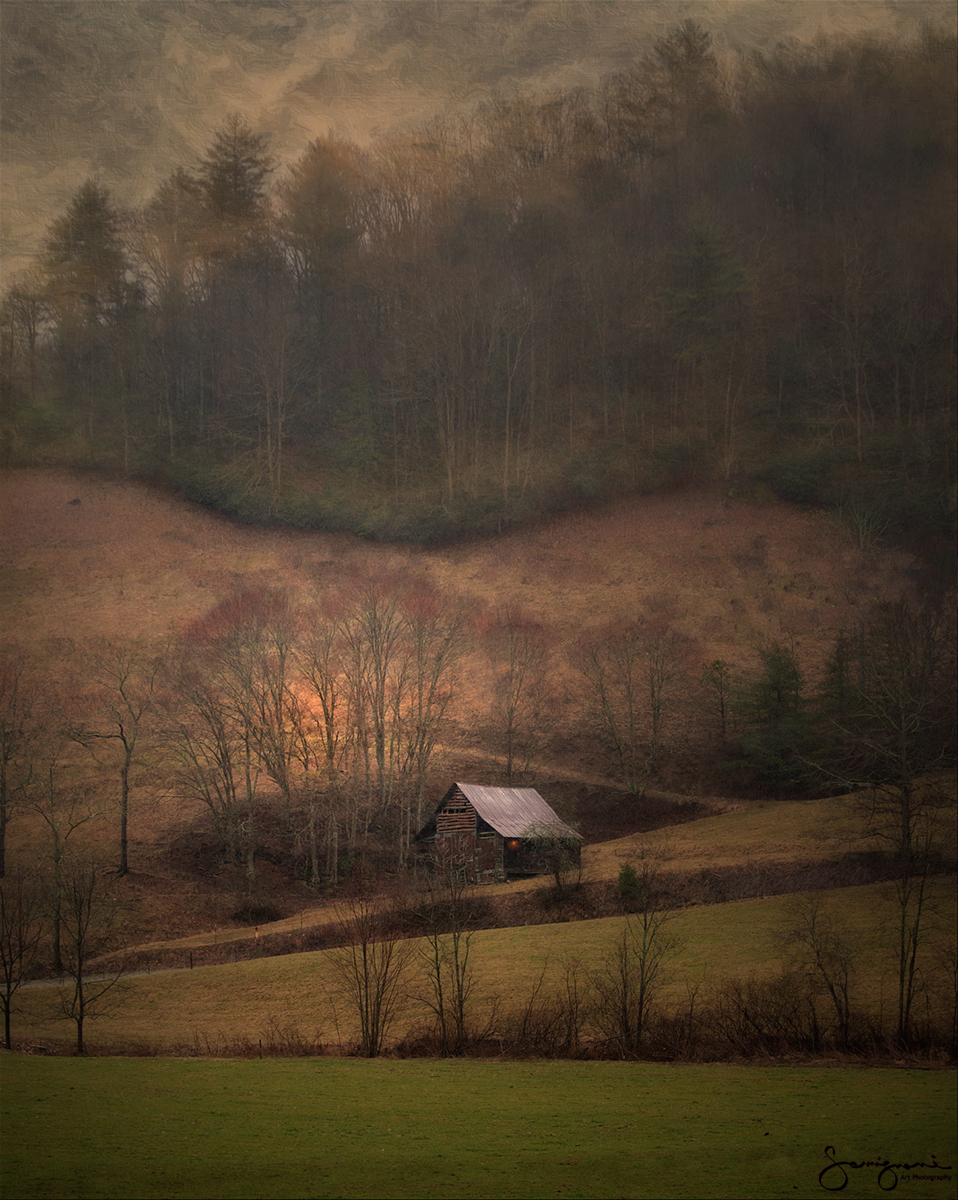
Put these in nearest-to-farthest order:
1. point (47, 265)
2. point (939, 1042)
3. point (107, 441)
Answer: point (939, 1042)
point (47, 265)
point (107, 441)

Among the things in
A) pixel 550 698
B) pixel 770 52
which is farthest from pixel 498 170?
pixel 550 698

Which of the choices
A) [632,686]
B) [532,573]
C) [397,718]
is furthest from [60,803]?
[532,573]

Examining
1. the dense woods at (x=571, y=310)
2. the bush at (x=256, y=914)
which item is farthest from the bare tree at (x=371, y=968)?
the dense woods at (x=571, y=310)

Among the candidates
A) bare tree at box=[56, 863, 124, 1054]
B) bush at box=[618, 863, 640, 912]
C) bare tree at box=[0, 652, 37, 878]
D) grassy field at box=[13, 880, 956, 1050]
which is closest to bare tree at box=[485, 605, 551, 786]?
bush at box=[618, 863, 640, 912]

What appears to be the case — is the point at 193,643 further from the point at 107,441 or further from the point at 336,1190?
the point at 336,1190

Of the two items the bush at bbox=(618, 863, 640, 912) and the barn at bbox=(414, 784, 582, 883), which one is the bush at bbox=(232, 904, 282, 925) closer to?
the barn at bbox=(414, 784, 582, 883)

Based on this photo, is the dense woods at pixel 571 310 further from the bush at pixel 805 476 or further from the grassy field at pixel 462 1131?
the grassy field at pixel 462 1131
